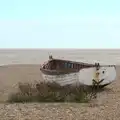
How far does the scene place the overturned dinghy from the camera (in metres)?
15.6

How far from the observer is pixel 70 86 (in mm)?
15539

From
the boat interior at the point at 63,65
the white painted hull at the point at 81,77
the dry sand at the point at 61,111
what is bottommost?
the dry sand at the point at 61,111

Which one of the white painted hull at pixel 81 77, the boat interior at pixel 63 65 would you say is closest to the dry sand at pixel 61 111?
the white painted hull at pixel 81 77

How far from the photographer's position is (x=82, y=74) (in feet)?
51.1

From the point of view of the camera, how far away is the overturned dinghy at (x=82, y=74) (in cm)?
1560

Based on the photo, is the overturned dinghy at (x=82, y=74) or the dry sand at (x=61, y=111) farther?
the overturned dinghy at (x=82, y=74)

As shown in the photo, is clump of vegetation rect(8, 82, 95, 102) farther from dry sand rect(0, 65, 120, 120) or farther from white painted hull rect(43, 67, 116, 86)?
white painted hull rect(43, 67, 116, 86)

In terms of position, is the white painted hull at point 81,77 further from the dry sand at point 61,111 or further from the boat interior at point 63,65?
the dry sand at point 61,111

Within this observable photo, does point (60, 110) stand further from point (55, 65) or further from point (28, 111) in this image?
point (55, 65)

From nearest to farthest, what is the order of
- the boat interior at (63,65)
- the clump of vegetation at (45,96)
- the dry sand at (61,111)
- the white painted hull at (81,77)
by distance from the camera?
the dry sand at (61,111)
the clump of vegetation at (45,96)
the white painted hull at (81,77)
the boat interior at (63,65)

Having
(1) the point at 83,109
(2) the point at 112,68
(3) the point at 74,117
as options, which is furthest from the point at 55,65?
(3) the point at 74,117

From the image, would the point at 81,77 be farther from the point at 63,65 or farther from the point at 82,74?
the point at 63,65

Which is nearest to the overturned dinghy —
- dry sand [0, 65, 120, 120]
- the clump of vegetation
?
the clump of vegetation

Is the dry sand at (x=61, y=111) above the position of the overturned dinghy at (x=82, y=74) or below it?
below
